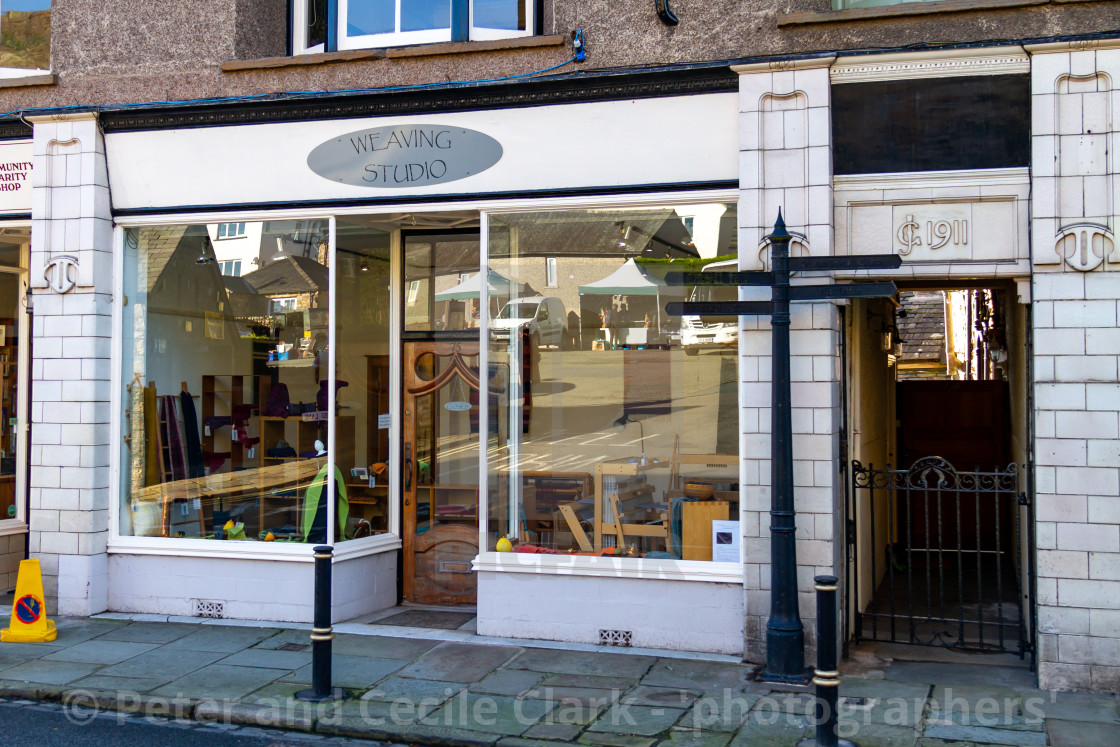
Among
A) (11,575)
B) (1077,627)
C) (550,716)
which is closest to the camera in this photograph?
(550,716)

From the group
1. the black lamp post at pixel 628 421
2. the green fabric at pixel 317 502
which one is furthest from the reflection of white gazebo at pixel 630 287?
the green fabric at pixel 317 502

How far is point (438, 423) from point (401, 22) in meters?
3.66

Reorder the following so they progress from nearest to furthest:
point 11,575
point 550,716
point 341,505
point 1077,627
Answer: point 550,716, point 1077,627, point 341,505, point 11,575

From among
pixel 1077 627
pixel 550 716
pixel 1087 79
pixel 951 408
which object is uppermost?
pixel 1087 79

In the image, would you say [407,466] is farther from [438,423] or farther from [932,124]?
[932,124]

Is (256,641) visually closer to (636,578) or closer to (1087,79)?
(636,578)

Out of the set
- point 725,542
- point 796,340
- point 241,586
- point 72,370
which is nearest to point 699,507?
point 725,542

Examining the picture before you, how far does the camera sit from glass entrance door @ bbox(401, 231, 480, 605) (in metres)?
9.15

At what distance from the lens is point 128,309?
9.09 metres

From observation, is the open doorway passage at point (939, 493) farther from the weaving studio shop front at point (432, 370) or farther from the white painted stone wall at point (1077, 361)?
the weaving studio shop front at point (432, 370)

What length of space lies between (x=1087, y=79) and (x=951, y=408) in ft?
17.9

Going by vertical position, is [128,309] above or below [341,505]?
above

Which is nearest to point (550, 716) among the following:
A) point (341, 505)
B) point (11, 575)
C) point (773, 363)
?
point (773, 363)

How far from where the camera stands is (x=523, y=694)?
6535 mm
